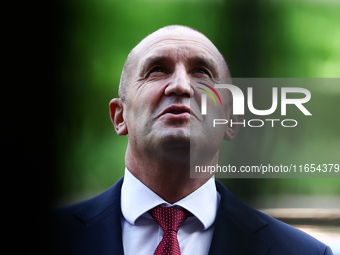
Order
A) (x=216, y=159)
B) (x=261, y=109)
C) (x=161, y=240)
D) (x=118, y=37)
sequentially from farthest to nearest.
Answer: (x=118, y=37) < (x=261, y=109) < (x=216, y=159) < (x=161, y=240)

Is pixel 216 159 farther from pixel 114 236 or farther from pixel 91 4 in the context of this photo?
pixel 91 4

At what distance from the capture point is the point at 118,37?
1.83 m

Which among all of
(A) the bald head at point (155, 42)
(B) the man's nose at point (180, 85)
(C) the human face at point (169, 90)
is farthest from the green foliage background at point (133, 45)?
(B) the man's nose at point (180, 85)

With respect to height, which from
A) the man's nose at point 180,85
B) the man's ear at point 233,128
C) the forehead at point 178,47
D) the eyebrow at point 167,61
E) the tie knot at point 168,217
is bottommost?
the tie knot at point 168,217

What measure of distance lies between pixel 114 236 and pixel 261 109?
1009 mm

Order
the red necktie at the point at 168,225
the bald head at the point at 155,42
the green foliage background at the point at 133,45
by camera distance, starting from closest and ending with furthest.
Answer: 1. the red necktie at the point at 168,225
2. the bald head at the point at 155,42
3. the green foliage background at the point at 133,45

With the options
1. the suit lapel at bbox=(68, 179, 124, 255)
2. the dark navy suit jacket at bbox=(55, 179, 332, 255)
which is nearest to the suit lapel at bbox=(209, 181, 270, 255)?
the dark navy suit jacket at bbox=(55, 179, 332, 255)

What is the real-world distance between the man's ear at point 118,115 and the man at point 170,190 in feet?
0.05

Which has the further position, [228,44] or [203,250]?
[228,44]

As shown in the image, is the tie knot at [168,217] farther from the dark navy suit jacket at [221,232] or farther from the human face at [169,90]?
the human face at [169,90]

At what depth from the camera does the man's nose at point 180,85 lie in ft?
4.68

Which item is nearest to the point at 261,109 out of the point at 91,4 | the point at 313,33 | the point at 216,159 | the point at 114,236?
the point at 216,159

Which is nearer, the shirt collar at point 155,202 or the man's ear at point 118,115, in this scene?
the shirt collar at point 155,202

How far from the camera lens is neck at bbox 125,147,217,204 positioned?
1484mm
